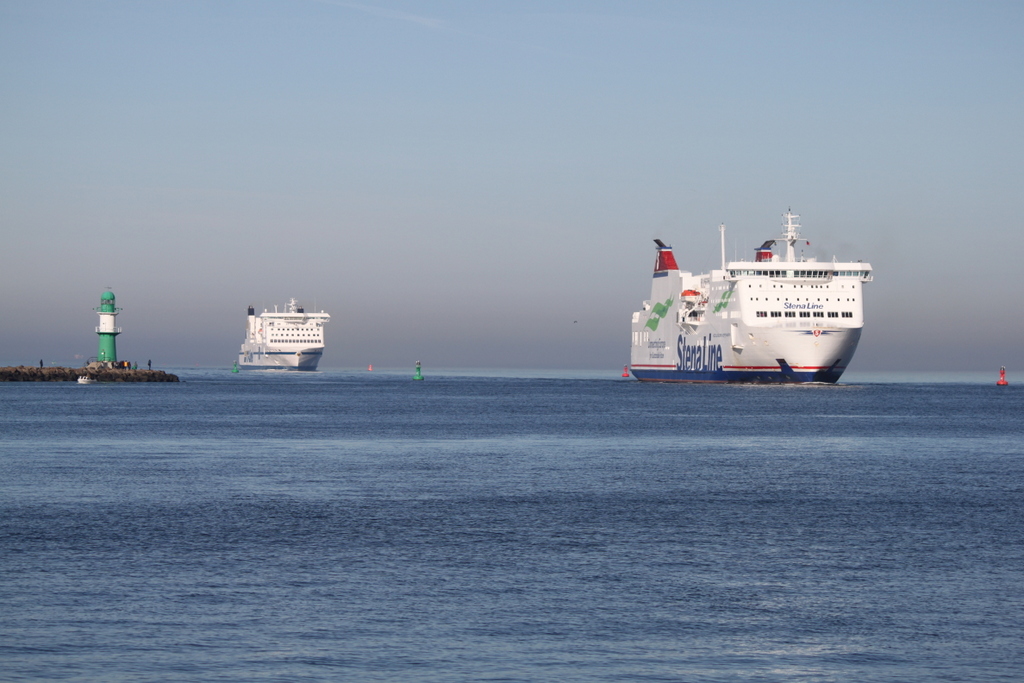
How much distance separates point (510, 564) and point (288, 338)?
171 m

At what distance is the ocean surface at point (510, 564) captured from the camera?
455 inches

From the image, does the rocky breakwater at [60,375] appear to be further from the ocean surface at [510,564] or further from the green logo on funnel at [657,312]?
the ocean surface at [510,564]

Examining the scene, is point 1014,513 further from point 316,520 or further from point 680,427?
point 680,427

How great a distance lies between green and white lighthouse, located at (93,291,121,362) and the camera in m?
107

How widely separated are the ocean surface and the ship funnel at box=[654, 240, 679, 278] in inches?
2853

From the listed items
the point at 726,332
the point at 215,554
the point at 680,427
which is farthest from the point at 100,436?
the point at 726,332

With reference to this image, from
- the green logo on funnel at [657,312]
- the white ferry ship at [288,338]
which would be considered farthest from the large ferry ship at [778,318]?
the white ferry ship at [288,338]

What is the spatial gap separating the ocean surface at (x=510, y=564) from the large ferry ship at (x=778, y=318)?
152 ft

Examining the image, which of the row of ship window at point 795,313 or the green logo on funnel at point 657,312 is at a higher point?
the green logo on funnel at point 657,312

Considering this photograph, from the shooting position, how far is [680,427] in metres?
50.8

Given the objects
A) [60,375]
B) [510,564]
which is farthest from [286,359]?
[510,564]

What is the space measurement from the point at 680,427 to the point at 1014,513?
28.1 m

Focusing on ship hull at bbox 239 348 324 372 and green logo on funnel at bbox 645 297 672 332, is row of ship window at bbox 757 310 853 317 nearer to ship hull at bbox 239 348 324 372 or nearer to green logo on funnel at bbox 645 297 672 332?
green logo on funnel at bbox 645 297 672 332

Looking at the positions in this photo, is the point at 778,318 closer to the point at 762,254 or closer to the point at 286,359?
the point at 762,254
